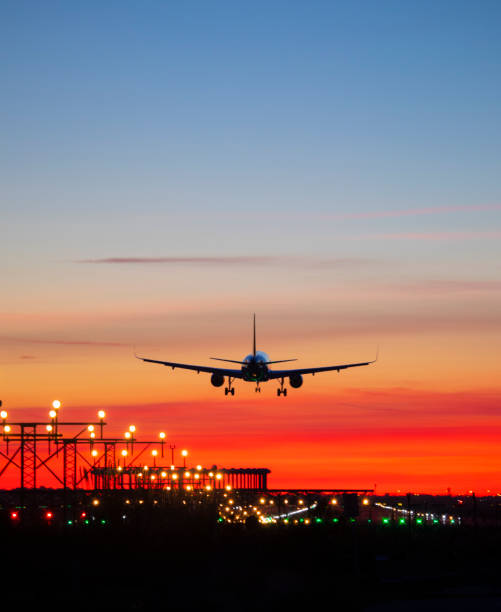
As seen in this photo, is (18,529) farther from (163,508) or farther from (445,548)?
(445,548)

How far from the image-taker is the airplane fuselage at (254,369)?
93812 millimetres

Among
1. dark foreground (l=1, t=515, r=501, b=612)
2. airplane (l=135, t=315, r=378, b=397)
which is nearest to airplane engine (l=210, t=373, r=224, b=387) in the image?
airplane (l=135, t=315, r=378, b=397)

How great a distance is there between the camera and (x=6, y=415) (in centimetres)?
8025

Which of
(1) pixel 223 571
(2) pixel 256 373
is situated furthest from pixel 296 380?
(1) pixel 223 571

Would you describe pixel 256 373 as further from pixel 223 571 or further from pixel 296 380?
pixel 223 571

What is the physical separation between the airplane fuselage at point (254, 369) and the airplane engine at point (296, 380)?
9.10ft

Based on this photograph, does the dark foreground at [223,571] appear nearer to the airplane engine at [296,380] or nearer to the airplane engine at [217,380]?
the airplane engine at [296,380]

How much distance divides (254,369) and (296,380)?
4.88m

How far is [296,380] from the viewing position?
96.3 metres

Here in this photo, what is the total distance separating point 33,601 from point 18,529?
2086 centimetres

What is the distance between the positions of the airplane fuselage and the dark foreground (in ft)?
108

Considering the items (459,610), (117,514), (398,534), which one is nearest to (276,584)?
(459,610)

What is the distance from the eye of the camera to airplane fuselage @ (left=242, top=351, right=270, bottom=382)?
93812mm

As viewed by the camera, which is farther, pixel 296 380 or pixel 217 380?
pixel 296 380
